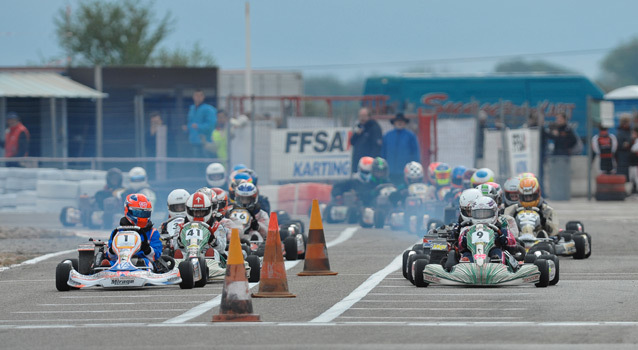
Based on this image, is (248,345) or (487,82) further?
(487,82)

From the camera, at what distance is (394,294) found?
13.1 m

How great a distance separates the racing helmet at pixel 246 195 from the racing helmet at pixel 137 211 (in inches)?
136

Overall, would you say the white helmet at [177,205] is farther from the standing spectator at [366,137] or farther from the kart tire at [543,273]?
the standing spectator at [366,137]

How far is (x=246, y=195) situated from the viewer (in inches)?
695

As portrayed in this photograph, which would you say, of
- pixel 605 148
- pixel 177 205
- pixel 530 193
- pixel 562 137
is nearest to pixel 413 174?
pixel 530 193

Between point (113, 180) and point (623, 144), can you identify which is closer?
point (113, 180)

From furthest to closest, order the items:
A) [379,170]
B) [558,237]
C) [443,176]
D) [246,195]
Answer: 1. [379,170]
2. [443,176]
3. [558,237]
4. [246,195]

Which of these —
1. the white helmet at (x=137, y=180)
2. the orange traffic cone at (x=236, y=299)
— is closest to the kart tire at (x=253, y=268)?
the orange traffic cone at (x=236, y=299)

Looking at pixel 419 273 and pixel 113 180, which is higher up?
pixel 113 180

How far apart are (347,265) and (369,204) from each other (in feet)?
27.7

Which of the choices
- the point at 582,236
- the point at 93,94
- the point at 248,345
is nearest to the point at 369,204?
the point at 582,236

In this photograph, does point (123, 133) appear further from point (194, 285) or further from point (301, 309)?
point (301, 309)

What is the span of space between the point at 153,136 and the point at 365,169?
259 inches

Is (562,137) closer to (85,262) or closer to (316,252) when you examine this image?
(316,252)
